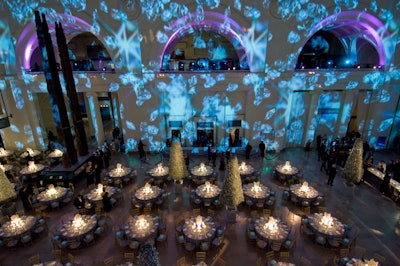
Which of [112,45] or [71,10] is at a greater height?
[71,10]

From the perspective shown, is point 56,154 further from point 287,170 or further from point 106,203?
point 287,170

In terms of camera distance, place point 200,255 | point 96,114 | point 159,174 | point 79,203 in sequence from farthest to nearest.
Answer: point 96,114 → point 159,174 → point 79,203 → point 200,255

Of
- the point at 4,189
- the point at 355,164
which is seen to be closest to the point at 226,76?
the point at 355,164

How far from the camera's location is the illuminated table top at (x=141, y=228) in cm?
862

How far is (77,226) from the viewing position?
9055 mm

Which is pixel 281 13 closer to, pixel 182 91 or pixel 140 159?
pixel 182 91

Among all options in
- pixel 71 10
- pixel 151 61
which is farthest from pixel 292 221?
pixel 71 10

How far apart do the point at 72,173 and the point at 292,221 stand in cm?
1121

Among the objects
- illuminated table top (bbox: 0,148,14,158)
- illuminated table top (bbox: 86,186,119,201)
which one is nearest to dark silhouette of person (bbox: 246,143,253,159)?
illuminated table top (bbox: 86,186,119,201)

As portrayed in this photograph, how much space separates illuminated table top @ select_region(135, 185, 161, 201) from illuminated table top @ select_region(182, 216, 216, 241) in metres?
2.41

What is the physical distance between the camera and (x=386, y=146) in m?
17.8

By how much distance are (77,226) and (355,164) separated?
12.4 meters

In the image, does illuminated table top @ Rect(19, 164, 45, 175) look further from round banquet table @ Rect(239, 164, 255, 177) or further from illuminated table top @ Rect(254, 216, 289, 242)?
illuminated table top @ Rect(254, 216, 289, 242)

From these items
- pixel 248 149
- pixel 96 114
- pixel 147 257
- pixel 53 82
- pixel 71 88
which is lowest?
pixel 248 149
